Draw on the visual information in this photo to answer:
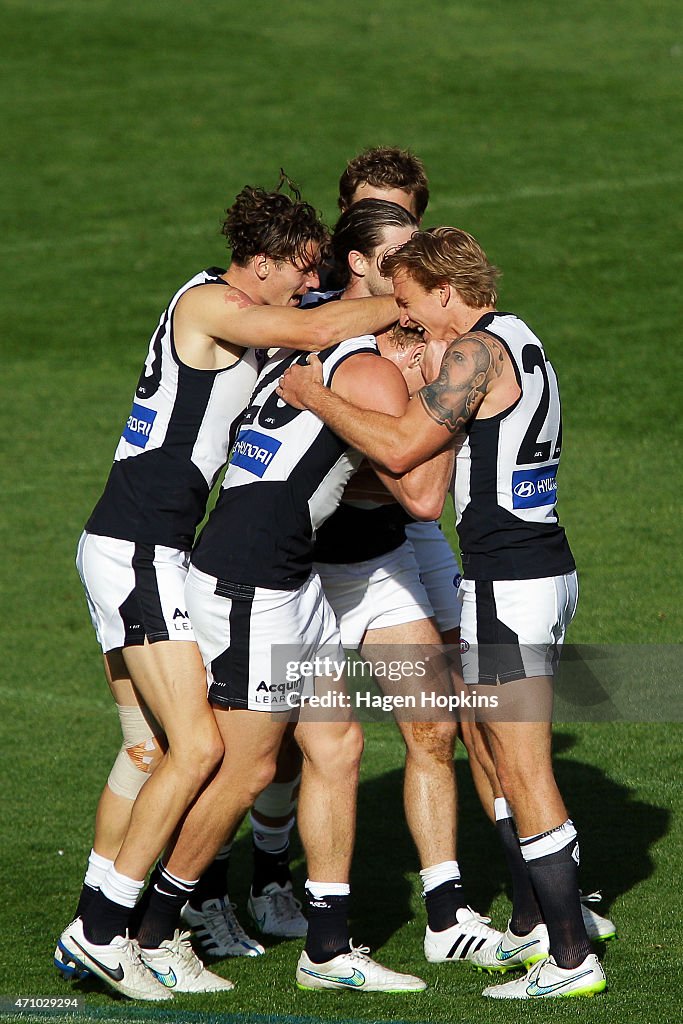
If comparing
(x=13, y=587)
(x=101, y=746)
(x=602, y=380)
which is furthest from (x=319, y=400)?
(x=602, y=380)

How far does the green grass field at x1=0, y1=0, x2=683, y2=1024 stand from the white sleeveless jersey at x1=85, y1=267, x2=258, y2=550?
1564 mm

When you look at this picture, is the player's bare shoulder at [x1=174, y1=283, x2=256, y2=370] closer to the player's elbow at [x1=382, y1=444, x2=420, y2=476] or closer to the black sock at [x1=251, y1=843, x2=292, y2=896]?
the player's elbow at [x1=382, y1=444, x2=420, y2=476]

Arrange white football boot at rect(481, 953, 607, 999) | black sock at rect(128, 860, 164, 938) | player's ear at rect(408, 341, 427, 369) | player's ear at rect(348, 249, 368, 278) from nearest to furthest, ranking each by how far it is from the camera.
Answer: white football boot at rect(481, 953, 607, 999), black sock at rect(128, 860, 164, 938), player's ear at rect(408, 341, 427, 369), player's ear at rect(348, 249, 368, 278)

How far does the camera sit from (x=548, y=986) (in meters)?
4.39

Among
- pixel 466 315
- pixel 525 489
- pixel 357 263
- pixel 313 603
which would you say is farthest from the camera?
pixel 357 263

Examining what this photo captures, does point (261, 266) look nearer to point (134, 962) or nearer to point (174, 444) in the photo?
point (174, 444)

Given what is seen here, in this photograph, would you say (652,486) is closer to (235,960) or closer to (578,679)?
(578,679)

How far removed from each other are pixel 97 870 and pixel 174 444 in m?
1.53

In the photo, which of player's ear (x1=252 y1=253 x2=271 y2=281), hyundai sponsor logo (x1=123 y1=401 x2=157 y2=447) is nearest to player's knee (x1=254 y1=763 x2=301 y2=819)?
hyundai sponsor logo (x1=123 y1=401 x2=157 y2=447)

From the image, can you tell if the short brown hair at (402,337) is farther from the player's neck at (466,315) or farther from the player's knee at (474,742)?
the player's knee at (474,742)

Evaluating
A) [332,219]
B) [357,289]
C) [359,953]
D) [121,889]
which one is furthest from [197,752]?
[332,219]

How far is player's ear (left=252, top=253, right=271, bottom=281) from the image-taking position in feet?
16.2
